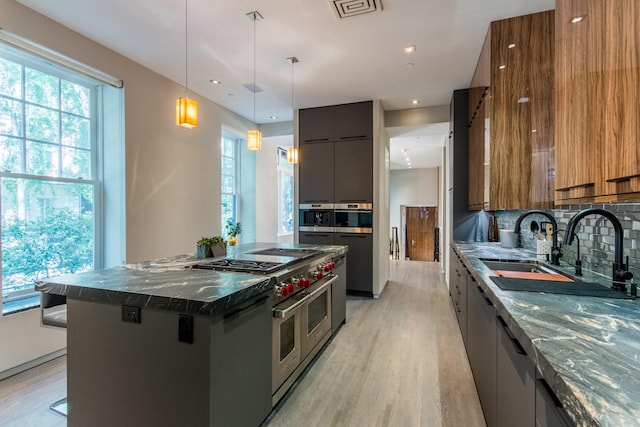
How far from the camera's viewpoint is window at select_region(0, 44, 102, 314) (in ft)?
8.36

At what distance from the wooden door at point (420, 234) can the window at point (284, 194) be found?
5.44 metres

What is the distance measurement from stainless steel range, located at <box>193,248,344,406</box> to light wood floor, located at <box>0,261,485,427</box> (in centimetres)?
19

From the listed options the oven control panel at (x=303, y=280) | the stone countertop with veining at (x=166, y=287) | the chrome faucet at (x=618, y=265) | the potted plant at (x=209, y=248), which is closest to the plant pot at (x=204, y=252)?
the potted plant at (x=209, y=248)

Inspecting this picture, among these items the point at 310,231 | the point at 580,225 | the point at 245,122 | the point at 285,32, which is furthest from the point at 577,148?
the point at 245,122

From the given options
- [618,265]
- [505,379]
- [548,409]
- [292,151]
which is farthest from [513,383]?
[292,151]

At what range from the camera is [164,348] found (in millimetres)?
1430

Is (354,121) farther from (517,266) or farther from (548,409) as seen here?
(548,409)

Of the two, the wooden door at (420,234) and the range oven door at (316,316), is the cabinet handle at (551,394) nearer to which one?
the range oven door at (316,316)

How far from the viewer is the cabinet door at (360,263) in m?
Result: 4.66

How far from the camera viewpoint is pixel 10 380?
240cm

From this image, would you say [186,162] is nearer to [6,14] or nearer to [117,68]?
[117,68]

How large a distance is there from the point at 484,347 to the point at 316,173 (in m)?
3.64

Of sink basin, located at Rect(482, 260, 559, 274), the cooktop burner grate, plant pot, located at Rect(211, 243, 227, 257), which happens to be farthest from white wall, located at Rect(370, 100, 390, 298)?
the cooktop burner grate

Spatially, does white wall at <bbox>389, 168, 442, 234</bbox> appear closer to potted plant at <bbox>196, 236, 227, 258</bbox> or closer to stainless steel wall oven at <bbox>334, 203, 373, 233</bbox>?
stainless steel wall oven at <bbox>334, 203, 373, 233</bbox>
